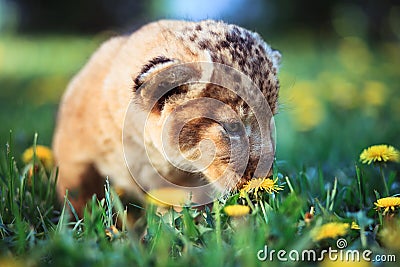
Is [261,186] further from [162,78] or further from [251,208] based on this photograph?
[162,78]

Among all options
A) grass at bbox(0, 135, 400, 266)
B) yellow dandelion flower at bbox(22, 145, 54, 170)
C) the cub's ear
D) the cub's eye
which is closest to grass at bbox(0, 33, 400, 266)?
grass at bbox(0, 135, 400, 266)

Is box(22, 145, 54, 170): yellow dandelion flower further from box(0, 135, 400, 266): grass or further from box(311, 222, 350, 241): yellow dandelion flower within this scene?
box(311, 222, 350, 241): yellow dandelion flower

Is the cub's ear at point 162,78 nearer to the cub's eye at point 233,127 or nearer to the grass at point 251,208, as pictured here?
the cub's eye at point 233,127

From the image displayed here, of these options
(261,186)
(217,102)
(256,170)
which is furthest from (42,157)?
(261,186)

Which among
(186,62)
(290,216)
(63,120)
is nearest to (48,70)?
(63,120)

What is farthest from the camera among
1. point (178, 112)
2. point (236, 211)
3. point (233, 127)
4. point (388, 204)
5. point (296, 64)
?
point (296, 64)

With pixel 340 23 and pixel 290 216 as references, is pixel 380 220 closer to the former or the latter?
pixel 290 216

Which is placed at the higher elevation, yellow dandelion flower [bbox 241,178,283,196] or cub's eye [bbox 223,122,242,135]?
cub's eye [bbox 223,122,242,135]
